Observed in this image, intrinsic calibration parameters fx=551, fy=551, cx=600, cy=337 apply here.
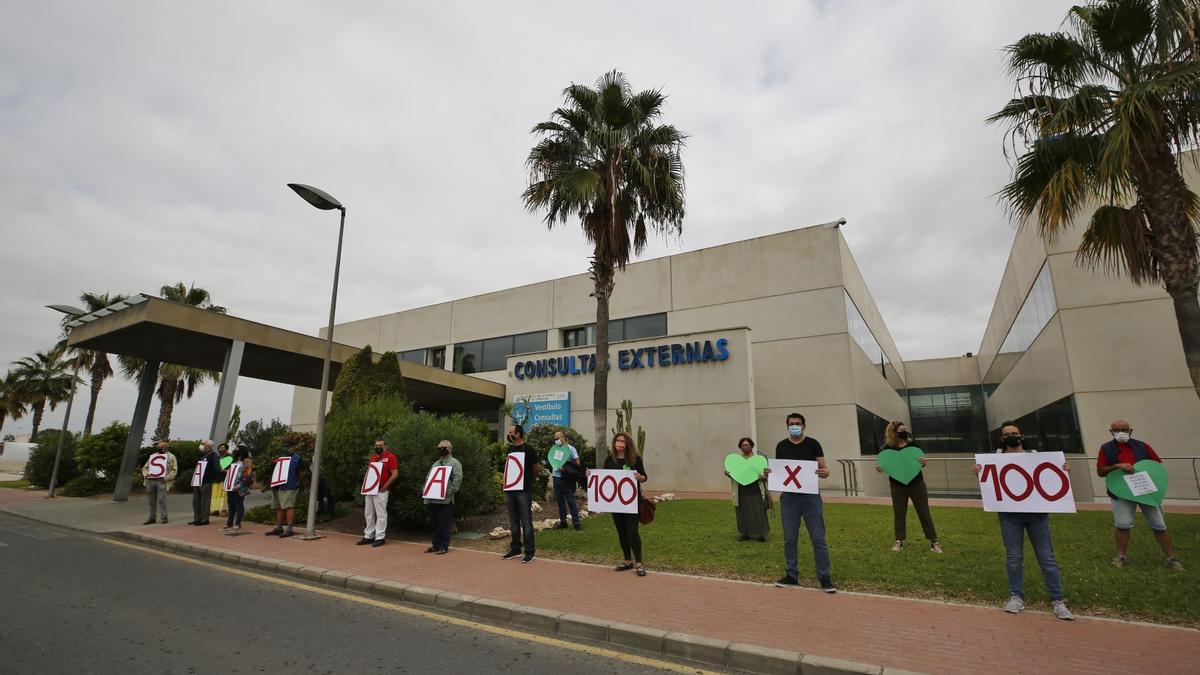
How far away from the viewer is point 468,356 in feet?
96.8

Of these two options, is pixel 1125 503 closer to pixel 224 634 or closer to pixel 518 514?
pixel 518 514

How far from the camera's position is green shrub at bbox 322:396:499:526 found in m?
10.4

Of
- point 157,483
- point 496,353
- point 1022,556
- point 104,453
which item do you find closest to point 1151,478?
point 1022,556

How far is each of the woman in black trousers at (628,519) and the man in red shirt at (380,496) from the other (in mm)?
4211

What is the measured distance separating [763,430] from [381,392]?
13616 mm

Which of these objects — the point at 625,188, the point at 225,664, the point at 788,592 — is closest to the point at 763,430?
the point at 625,188

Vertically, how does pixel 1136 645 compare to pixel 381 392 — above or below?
below

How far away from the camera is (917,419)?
40750 millimetres

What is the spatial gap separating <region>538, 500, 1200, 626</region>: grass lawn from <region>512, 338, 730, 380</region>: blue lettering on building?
28.1 ft

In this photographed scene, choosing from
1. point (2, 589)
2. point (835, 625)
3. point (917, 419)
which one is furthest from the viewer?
point (917, 419)

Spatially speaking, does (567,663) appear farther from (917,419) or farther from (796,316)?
(917,419)

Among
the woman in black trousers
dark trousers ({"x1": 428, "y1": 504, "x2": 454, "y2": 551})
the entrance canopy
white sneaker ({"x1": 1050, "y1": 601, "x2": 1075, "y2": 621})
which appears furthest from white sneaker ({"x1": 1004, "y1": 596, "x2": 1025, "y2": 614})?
the entrance canopy

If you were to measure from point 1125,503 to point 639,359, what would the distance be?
15.4 metres

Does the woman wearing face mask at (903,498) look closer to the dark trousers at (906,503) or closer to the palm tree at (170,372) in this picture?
the dark trousers at (906,503)
